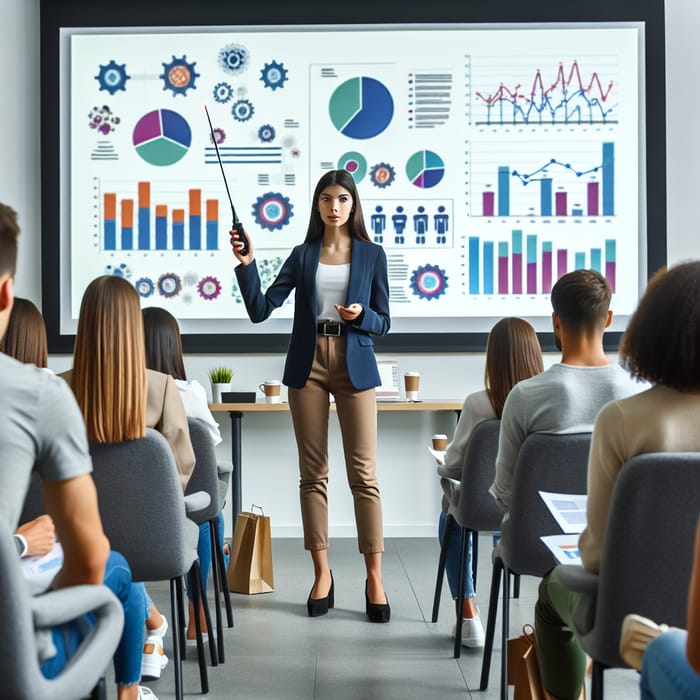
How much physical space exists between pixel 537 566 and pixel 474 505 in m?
0.46

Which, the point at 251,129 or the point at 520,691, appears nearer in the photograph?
the point at 520,691

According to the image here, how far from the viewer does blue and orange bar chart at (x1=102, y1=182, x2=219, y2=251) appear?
4.13 meters

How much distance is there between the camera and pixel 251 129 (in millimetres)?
4141

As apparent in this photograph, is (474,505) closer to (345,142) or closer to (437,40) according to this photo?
(345,142)

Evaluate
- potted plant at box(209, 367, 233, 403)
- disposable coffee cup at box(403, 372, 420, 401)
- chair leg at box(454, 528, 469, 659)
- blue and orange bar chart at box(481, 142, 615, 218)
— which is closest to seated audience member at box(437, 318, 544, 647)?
chair leg at box(454, 528, 469, 659)

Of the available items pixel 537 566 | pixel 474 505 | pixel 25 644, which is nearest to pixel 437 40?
pixel 474 505

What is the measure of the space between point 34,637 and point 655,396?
97cm

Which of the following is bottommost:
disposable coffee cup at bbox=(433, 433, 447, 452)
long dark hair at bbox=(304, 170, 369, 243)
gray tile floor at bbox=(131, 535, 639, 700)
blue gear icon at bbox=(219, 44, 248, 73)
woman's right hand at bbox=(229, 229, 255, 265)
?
gray tile floor at bbox=(131, 535, 639, 700)

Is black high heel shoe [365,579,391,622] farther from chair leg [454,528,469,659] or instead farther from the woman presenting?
chair leg [454,528,469,659]

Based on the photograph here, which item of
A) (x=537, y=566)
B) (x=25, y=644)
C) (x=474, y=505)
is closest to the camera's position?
(x=25, y=644)

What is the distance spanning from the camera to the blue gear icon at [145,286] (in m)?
4.13

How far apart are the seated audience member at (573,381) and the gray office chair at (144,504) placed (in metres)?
0.79

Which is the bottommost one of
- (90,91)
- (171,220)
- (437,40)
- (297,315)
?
(297,315)

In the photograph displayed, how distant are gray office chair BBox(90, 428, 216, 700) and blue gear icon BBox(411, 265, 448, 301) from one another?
102 inches
